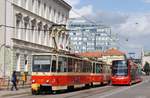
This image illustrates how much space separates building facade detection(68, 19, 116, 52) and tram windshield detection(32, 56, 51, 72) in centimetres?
6417

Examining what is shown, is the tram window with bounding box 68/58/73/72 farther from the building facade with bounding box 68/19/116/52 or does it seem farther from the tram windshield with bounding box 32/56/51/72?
the building facade with bounding box 68/19/116/52

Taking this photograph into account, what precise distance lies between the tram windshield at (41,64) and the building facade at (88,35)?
2526 inches

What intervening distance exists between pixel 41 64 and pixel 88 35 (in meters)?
79.3

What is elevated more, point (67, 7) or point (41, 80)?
point (67, 7)

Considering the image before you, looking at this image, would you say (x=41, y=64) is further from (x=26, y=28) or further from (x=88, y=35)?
(x=88, y=35)

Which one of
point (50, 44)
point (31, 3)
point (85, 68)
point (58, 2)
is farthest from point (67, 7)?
point (85, 68)

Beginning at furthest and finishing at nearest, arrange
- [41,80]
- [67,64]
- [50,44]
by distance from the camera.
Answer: [50,44]
[67,64]
[41,80]

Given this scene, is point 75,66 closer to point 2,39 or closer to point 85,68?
point 85,68

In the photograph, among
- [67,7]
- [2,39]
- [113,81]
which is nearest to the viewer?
[2,39]

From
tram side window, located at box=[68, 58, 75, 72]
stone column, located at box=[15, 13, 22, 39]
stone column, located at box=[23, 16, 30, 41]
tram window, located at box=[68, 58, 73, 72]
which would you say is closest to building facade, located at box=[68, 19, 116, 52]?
stone column, located at box=[23, 16, 30, 41]

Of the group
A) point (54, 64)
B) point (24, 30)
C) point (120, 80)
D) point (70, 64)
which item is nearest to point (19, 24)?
point (24, 30)

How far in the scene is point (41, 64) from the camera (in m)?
33.6

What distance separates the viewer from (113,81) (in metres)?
55.4

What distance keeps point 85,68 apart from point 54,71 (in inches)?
398
